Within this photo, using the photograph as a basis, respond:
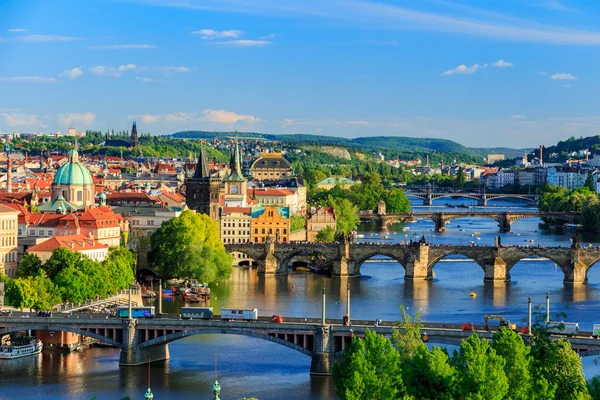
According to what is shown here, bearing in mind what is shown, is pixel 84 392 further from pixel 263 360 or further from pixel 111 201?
pixel 111 201

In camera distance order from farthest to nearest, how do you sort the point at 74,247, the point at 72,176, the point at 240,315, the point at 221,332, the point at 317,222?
the point at 317,222 → the point at 72,176 → the point at 74,247 → the point at 240,315 → the point at 221,332

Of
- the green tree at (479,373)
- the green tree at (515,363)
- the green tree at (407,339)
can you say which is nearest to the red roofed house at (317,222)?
the green tree at (407,339)

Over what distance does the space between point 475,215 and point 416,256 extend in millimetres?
45214

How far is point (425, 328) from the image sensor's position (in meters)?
50.2

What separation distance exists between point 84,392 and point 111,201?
173 ft

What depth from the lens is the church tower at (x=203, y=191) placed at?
92.4 m

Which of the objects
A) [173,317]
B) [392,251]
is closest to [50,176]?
[392,251]

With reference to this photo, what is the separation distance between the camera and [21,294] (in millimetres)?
60625

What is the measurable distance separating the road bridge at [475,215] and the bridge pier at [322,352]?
75581 millimetres

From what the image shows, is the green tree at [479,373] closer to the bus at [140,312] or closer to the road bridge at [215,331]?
the road bridge at [215,331]

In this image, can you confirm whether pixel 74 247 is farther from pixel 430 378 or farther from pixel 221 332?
pixel 430 378

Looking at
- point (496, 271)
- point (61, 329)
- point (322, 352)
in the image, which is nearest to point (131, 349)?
point (61, 329)

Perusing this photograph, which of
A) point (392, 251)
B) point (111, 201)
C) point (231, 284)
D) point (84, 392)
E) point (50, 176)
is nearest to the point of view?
point (84, 392)

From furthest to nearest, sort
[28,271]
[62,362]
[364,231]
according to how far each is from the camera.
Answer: [364,231] → [28,271] → [62,362]
